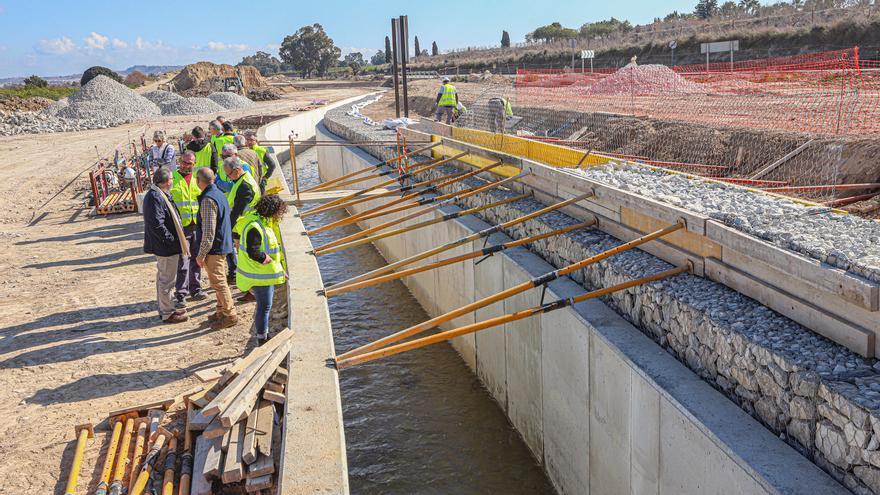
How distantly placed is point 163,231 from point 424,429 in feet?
13.2

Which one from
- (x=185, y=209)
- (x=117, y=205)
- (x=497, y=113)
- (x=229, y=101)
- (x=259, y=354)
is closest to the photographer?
(x=259, y=354)

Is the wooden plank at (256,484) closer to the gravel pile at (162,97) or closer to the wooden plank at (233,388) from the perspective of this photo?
the wooden plank at (233,388)

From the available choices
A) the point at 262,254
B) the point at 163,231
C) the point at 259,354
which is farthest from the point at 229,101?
the point at 259,354

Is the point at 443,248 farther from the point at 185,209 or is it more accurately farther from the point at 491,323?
the point at 185,209

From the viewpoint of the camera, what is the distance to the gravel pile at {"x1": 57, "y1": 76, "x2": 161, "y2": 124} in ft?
139

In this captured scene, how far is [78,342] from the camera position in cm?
812

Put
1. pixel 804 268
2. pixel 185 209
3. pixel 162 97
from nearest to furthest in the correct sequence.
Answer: pixel 804 268
pixel 185 209
pixel 162 97

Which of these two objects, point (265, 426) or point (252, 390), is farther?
point (252, 390)

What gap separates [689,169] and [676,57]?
109 ft

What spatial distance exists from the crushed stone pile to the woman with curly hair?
46.4 ft

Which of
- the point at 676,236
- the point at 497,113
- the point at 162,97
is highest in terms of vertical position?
the point at 162,97

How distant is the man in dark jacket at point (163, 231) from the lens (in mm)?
8266

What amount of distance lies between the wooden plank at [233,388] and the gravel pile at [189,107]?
4464cm

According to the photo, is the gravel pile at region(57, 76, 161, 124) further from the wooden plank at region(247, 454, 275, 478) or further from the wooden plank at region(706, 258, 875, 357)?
the wooden plank at region(706, 258, 875, 357)
